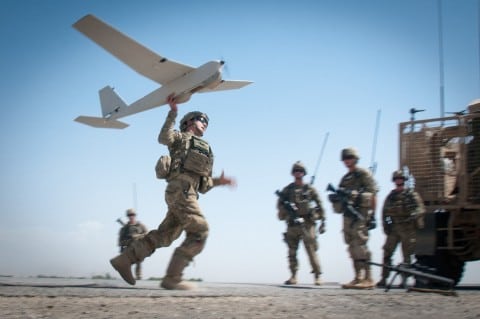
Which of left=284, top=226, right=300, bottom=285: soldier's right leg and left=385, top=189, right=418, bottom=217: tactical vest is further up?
left=385, top=189, right=418, bottom=217: tactical vest

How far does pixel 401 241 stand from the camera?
9.45 meters

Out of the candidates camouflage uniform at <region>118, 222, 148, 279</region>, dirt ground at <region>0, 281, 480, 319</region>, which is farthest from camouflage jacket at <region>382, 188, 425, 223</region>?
camouflage uniform at <region>118, 222, 148, 279</region>

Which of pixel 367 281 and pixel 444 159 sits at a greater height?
pixel 444 159

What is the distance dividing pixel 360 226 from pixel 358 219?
0.32ft

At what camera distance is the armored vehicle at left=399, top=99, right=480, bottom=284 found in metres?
8.68

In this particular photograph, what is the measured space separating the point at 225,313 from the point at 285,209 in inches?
201

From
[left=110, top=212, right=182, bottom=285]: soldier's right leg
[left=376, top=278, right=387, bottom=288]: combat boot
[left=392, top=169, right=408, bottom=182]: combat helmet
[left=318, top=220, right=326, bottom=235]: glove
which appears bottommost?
[left=376, top=278, right=387, bottom=288]: combat boot

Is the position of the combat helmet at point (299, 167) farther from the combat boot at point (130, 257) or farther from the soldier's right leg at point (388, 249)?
the combat boot at point (130, 257)

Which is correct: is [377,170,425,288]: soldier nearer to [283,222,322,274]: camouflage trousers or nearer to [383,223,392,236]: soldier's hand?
[383,223,392,236]: soldier's hand

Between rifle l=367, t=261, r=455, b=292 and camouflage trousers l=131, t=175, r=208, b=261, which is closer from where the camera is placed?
camouflage trousers l=131, t=175, r=208, b=261

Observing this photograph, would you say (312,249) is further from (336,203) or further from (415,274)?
(415,274)

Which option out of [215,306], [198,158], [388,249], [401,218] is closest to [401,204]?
[401,218]

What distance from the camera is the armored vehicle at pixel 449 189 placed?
8.68 metres

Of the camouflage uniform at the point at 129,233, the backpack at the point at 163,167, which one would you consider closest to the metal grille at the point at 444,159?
the backpack at the point at 163,167
